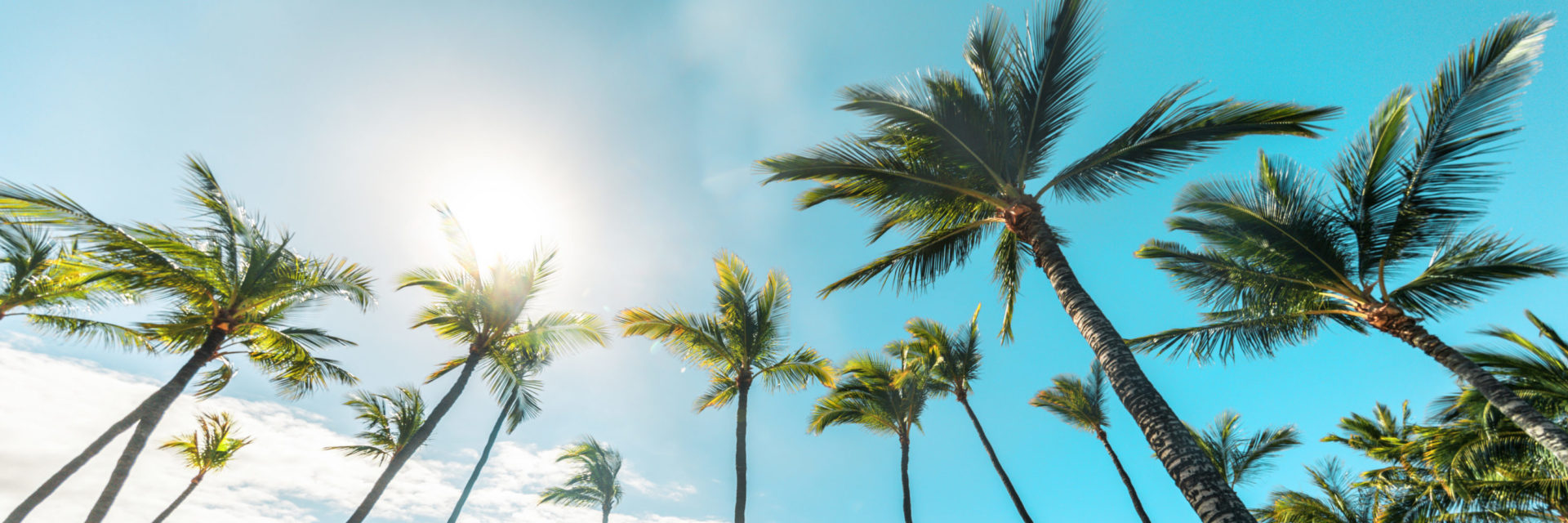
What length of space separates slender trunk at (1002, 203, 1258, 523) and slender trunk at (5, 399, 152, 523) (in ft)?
54.4

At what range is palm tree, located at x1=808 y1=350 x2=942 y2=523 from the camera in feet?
48.7

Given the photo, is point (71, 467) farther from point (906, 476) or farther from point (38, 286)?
point (906, 476)

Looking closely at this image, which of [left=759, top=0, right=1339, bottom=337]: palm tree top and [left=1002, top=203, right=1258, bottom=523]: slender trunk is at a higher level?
[left=759, top=0, right=1339, bottom=337]: palm tree top

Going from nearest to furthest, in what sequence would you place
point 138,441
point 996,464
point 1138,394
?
point 1138,394
point 138,441
point 996,464

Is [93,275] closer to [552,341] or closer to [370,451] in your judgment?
[552,341]

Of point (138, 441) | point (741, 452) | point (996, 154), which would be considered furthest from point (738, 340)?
point (138, 441)

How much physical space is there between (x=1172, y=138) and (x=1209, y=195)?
137 inches

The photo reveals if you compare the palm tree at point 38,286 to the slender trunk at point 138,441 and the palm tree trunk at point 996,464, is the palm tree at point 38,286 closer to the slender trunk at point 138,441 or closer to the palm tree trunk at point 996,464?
the slender trunk at point 138,441

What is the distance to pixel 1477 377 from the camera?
661 centimetres

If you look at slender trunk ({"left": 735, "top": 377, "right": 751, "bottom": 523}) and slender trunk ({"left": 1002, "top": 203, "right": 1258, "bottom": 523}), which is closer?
slender trunk ({"left": 1002, "top": 203, "right": 1258, "bottom": 523})

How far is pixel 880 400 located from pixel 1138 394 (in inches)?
452

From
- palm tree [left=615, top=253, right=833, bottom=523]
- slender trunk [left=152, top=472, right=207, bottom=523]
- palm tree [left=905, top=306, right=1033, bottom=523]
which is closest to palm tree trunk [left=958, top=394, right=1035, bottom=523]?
palm tree [left=905, top=306, right=1033, bottom=523]

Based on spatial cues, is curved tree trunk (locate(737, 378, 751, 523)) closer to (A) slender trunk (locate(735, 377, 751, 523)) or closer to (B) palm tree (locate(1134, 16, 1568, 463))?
(A) slender trunk (locate(735, 377, 751, 523))

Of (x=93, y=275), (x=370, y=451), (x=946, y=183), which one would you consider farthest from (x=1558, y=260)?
(x=370, y=451)
